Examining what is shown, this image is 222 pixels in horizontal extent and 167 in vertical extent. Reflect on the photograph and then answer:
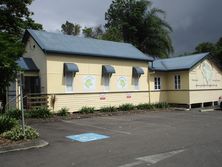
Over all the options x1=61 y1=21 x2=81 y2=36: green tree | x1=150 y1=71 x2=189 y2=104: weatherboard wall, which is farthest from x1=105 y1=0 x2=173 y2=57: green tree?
x1=150 y1=71 x2=189 y2=104: weatherboard wall

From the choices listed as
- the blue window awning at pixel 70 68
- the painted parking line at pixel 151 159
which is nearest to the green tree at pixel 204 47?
the blue window awning at pixel 70 68

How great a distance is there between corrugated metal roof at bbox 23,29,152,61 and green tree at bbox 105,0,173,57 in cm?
1944

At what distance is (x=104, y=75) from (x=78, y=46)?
9.40ft

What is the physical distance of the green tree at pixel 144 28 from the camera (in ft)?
149

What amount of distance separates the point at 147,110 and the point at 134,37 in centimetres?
2524

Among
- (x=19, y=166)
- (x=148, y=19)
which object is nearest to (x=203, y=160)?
(x=19, y=166)

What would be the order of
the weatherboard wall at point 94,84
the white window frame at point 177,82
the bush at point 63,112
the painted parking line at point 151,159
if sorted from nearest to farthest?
1. the painted parking line at point 151,159
2. the bush at point 63,112
3. the weatherboard wall at point 94,84
4. the white window frame at point 177,82

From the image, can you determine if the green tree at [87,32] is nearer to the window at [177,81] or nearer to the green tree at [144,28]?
the green tree at [144,28]

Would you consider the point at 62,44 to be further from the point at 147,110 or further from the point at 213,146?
the point at 213,146

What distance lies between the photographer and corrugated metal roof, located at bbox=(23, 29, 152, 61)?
69.0ft

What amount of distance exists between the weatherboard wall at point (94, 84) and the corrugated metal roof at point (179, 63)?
2.53 m

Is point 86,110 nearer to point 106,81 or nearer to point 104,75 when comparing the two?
point 106,81

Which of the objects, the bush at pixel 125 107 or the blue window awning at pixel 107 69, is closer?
the blue window awning at pixel 107 69

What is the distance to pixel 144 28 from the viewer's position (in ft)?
154
